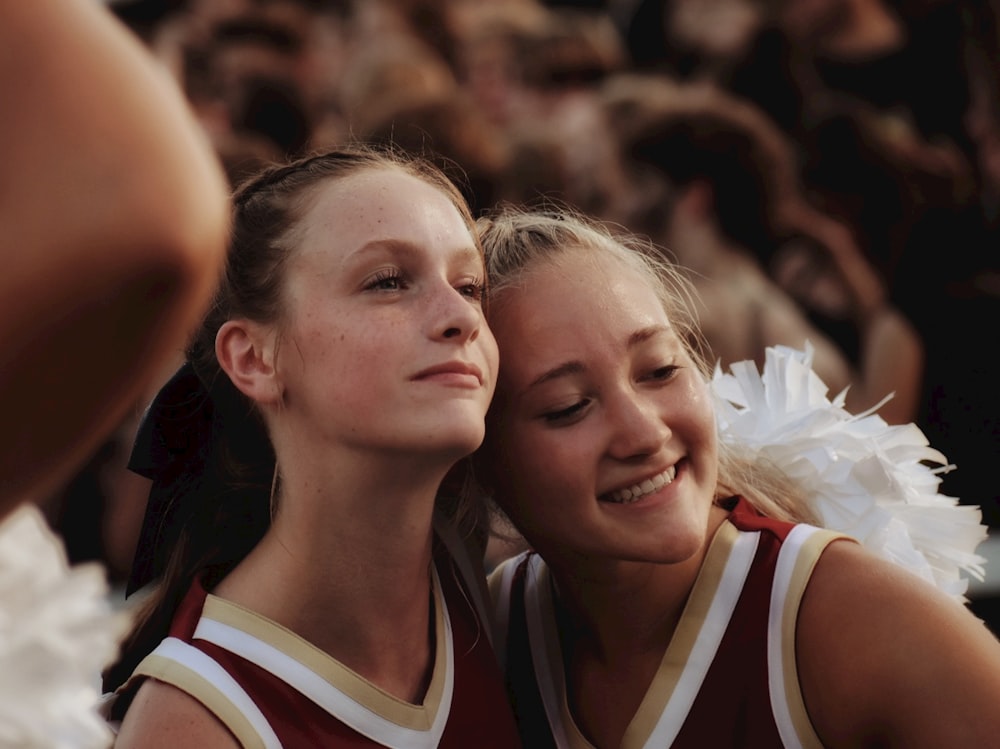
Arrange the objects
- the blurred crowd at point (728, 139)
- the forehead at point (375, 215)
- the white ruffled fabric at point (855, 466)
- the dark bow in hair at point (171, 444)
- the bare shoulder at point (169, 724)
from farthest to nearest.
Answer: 1. the blurred crowd at point (728, 139)
2. the white ruffled fabric at point (855, 466)
3. the dark bow in hair at point (171, 444)
4. the forehead at point (375, 215)
5. the bare shoulder at point (169, 724)

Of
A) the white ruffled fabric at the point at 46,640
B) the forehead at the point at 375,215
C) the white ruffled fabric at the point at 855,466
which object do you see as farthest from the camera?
the white ruffled fabric at the point at 855,466

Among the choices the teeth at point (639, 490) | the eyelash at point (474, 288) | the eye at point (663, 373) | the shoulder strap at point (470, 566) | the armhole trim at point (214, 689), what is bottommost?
the shoulder strap at point (470, 566)

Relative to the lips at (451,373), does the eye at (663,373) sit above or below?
below

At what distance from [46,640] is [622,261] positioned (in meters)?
1.29

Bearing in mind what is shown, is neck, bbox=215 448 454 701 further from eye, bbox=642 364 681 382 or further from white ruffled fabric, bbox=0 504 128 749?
white ruffled fabric, bbox=0 504 128 749

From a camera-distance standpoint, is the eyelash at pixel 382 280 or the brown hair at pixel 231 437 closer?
the eyelash at pixel 382 280

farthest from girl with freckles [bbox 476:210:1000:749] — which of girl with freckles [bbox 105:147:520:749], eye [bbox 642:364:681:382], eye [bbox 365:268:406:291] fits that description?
eye [bbox 365:268:406:291]

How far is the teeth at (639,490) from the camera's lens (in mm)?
1710

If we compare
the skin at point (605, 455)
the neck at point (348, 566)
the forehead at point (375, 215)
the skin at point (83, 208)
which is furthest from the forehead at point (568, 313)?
the skin at point (83, 208)

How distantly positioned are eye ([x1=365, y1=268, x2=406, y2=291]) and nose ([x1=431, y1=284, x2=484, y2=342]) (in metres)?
0.05

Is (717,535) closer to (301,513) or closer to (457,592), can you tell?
(457,592)

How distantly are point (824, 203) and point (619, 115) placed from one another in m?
0.83

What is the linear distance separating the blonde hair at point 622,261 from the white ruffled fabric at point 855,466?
3 centimetres

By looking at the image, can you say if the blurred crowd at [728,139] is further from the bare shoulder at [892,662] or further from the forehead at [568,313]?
the bare shoulder at [892,662]
